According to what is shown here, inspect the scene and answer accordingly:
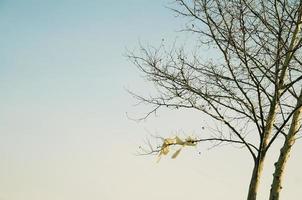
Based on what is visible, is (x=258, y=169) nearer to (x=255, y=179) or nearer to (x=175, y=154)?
(x=255, y=179)

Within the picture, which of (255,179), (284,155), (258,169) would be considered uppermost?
(284,155)

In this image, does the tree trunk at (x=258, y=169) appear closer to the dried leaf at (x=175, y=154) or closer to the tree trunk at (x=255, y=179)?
the tree trunk at (x=255, y=179)

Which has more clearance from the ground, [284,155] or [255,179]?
[284,155]

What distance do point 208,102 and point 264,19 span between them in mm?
1546

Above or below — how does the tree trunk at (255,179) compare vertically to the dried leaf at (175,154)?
below

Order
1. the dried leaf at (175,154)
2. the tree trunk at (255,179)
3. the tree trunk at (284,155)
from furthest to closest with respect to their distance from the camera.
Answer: the dried leaf at (175,154) < the tree trunk at (284,155) < the tree trunk at (255,179)

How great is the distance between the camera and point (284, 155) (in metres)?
6.32

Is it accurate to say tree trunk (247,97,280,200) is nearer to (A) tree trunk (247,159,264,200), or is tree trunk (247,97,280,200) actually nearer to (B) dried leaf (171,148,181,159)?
(A) tree trunk (247,159,264,200)

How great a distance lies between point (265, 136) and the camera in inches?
243

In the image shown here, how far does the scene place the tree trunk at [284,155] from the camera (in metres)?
6.16

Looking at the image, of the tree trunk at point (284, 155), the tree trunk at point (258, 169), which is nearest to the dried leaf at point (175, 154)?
the tree trunk at point (258, 169)

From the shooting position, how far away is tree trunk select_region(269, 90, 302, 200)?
6.16 m

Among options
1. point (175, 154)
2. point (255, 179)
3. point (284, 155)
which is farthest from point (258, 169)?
point (175, 154)

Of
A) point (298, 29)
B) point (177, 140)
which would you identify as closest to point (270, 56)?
point (298, 29)
